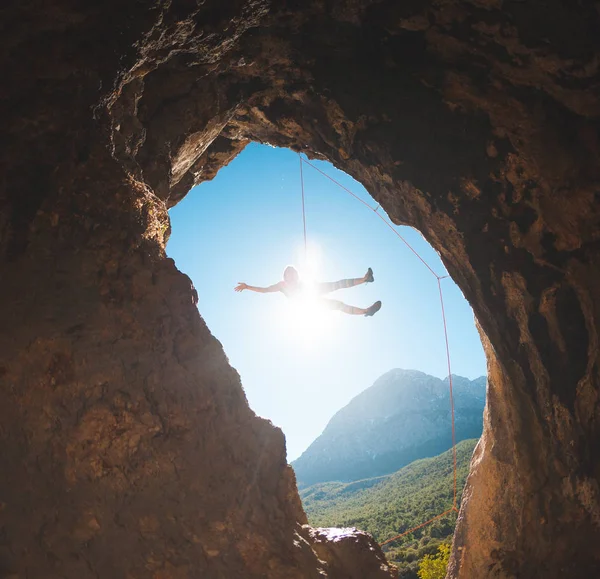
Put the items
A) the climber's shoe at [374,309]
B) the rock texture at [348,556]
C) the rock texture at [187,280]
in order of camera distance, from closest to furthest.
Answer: the rock texture at [187,280] < the rock texture at [348,556] < the climber's shoe at [374,309]

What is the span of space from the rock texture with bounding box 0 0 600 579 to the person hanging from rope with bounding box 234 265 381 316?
2.48 m

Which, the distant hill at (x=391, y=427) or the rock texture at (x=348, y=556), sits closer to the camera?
the rock texture at (x=348, y=556)

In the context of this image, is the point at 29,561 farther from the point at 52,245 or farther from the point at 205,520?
the point at 52,245

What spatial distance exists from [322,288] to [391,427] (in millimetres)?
146348

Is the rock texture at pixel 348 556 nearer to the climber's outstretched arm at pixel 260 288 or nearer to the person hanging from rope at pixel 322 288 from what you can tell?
the person hanging from rope at pixel 322 288

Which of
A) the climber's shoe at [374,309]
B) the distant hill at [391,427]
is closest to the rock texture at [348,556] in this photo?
the climber's shoe at [374,309]

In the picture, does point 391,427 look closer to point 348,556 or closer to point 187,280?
point 348,556

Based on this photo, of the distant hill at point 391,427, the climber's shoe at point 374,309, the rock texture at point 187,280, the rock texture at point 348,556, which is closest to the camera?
the rock texture at point 187,280

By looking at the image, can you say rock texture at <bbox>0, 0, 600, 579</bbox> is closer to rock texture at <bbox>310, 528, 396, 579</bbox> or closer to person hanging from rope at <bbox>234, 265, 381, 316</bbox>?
rock texture at <bbox>310, 528, 396, 579</bbox>

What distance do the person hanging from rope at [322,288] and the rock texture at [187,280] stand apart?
2.48 m

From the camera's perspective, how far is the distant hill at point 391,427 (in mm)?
119938

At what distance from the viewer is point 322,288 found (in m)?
8.49

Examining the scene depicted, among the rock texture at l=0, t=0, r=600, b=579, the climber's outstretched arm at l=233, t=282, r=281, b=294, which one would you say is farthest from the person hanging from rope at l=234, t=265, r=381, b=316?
the rock texture at l=0, t=0, r=600, b=579

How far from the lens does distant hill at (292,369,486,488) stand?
4722 inches
